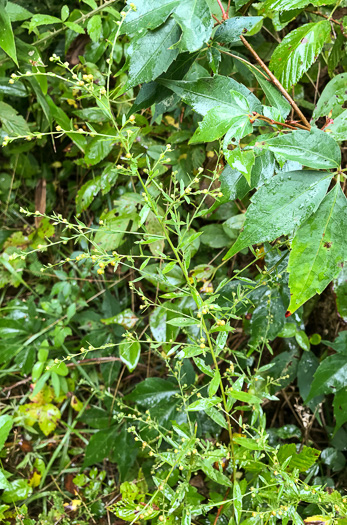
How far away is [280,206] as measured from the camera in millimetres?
614

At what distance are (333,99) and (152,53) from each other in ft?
1.34

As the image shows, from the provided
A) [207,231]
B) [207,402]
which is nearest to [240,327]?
[207,231]

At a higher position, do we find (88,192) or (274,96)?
(274,96)

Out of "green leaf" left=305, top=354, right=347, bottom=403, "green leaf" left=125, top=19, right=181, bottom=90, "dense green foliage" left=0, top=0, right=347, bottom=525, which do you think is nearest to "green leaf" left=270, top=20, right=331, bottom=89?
"dense green foliage" left=0, top=0, right=347, bottom=525

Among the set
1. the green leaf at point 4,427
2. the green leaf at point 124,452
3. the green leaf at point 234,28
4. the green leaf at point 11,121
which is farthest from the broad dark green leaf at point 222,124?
the green leaf at point 4,427

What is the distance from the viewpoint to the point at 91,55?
3.99ft

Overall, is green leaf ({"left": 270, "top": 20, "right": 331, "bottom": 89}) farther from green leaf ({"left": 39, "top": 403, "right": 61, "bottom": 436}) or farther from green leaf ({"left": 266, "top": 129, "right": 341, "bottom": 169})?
green leaf ({"left": 39, "top": 403, "right": 61, "bottom": 436})

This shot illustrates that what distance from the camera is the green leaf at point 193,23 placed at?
0.64 metres

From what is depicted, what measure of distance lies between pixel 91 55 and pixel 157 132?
0.31m

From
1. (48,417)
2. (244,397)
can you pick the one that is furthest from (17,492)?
(244,397)

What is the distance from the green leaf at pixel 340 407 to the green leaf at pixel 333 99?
2.34 ft

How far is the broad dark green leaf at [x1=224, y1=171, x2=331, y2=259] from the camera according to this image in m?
0.60

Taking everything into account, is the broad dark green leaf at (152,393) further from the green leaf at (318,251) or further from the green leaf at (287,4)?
the green leaf at (287,4)

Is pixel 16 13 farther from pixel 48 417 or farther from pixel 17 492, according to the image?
pixel 17 492
